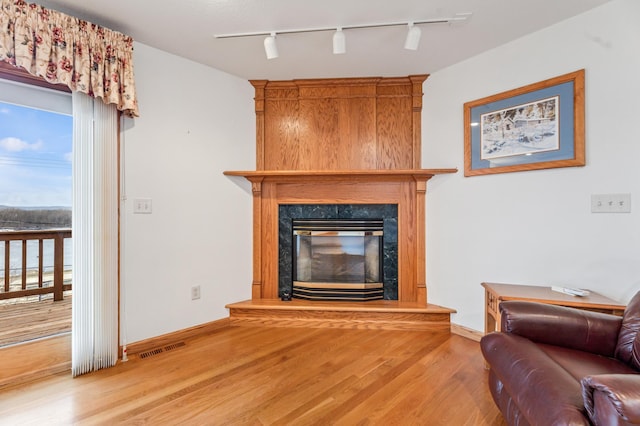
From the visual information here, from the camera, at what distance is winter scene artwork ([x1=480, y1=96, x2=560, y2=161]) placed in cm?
209

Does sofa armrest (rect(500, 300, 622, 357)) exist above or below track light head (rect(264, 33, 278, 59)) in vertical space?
below

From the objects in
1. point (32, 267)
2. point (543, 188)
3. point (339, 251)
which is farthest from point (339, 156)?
point (32, 267)

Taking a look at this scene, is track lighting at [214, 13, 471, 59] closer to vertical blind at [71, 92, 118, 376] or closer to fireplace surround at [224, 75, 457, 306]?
fireplace surround at [224, 75, 457, 306]

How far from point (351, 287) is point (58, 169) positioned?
127 inches

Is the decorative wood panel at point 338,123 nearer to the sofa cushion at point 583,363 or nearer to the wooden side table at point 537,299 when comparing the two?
the wooden side table at point 537,299

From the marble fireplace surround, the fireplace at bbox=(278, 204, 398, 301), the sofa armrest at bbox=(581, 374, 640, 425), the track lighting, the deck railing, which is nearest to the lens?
the sofa armrest at bbox=(581, 374, 640, 425)

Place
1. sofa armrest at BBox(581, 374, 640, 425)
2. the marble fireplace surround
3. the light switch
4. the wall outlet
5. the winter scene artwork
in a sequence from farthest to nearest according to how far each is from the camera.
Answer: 1. the marble fireplace surround
2. the wall outlet
3. the light switch
4. the winter scene artwork
5. sofa armrest at BBox(581, 374, 640, 425)

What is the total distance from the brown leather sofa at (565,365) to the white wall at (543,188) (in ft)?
2.15

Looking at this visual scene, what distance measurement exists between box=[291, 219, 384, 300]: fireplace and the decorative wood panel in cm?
61

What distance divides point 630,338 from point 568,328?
228 mm

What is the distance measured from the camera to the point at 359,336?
2504mm

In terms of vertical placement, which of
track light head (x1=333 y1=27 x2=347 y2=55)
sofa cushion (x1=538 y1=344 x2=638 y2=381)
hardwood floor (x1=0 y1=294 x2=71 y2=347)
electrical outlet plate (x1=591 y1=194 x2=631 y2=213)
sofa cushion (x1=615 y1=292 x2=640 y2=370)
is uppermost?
track light head (x1=333 y1=27 x2=347 y2=55)

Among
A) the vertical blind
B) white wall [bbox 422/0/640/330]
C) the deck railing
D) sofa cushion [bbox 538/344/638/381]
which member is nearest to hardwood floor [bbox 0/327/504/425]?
the vertical blind

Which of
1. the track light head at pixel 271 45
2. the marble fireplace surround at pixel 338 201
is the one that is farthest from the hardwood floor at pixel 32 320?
the track light head at pixel 271 45
